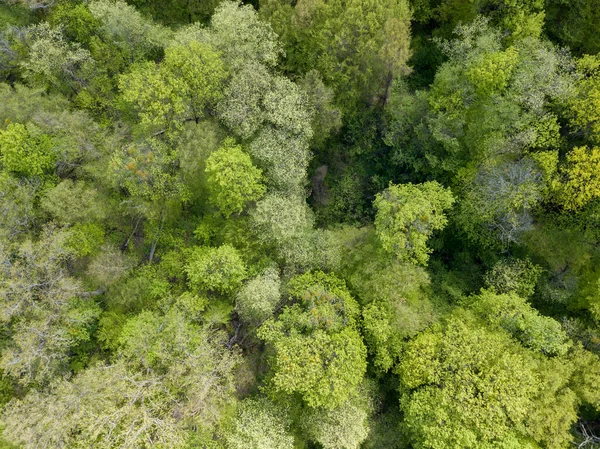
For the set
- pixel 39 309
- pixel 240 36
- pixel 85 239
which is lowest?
pixel 39 309

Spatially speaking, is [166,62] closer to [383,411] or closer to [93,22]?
[93,22]

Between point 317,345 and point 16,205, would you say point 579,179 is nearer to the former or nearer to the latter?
point 317,345

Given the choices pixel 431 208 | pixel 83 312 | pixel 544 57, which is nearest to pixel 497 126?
pixel 544 57

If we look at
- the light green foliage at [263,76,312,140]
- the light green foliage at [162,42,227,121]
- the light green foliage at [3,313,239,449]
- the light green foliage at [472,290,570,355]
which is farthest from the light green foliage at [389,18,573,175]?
the light green foliage at [3,313,239,449]

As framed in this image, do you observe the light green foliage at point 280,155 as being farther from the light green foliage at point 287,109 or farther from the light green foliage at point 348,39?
the light green foliage at point 348,39

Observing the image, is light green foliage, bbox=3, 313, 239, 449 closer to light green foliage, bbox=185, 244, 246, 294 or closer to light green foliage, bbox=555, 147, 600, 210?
light green foliage, bbox=185, 244, 246, 294

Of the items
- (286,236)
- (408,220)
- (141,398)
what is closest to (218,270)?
(286,236)
